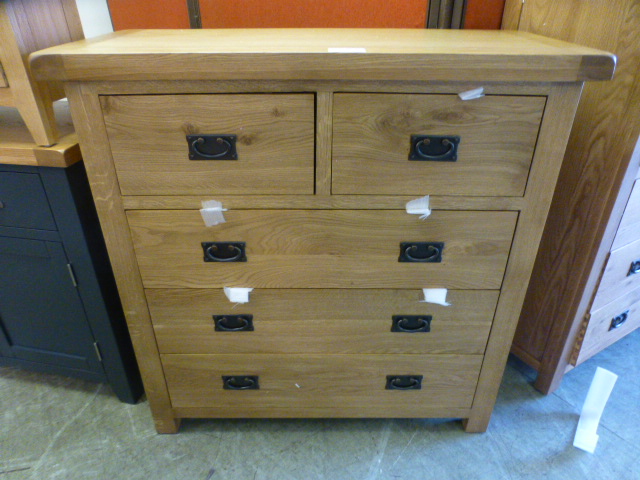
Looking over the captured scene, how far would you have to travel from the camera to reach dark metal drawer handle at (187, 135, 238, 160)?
2.63ft

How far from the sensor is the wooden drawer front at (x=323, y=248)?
0.89 meters

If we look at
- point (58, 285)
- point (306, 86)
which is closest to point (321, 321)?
point (306, 86)

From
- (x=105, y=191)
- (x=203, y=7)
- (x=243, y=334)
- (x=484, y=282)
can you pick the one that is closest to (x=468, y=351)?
(x=484, y=282)

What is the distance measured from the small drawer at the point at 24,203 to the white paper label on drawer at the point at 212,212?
410 millimetres

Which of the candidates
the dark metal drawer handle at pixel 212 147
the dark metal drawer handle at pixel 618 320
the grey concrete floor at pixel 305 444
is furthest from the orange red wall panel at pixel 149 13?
the dark metal drawer handle at pixel 618 320

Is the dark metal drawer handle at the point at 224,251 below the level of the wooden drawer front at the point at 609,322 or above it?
above

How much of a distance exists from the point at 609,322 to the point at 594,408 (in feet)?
0.87

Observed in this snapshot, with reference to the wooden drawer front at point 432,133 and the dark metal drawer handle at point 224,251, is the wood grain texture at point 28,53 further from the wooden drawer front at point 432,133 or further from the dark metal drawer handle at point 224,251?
the wooden drawer front at point 432,133

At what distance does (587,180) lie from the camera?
1.07 m

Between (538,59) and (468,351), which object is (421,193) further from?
(468,351)

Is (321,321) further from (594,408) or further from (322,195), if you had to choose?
(594,408)

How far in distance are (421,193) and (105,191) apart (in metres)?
0.64

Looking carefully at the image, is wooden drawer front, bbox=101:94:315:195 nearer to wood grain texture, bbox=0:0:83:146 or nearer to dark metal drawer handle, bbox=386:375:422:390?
wood grain texture, bbox=0:0:83:146

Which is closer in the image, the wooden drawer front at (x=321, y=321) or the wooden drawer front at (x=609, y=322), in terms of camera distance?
the wooden drawer front at (x=321, y=321)
